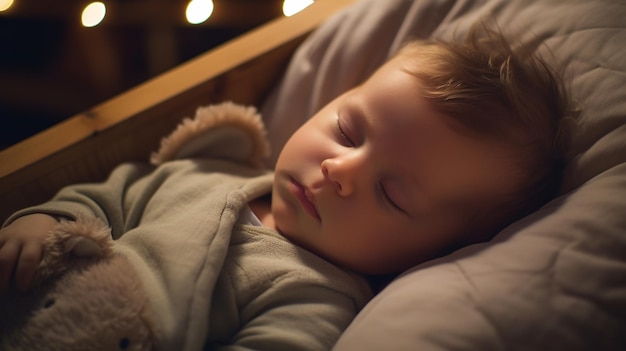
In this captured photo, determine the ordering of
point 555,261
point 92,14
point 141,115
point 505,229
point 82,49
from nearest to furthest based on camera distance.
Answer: point 555,261 → point 505,229 → point 141,115 → point 92,14 → point 82,49

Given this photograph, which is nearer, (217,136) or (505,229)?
(505,229)

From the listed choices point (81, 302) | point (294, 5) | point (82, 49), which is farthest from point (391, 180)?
point (82, 49)

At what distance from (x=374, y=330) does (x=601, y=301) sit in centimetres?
26

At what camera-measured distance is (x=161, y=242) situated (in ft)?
2.44

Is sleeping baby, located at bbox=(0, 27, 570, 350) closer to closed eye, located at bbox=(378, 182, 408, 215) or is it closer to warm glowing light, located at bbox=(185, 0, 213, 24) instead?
closed eye, located at bbox=(378, 182, 408, 215)

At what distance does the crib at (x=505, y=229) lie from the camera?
577 mm

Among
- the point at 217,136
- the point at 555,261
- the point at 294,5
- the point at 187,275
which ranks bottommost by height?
the point at 555,261

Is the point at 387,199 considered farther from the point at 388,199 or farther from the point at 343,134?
the point at 343,134

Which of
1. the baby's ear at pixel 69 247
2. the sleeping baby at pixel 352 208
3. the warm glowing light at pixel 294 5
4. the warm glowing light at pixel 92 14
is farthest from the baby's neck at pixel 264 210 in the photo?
the warm glowing light at pixel 92 14

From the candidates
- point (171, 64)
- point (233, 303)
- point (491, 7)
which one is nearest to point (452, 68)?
point (491, 7)

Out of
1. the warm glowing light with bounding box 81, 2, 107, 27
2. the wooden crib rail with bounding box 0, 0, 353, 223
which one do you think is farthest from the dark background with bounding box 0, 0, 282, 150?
the wooden crib rail with bounding box 0, 0, 353, 223

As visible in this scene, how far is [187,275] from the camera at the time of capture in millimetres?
694

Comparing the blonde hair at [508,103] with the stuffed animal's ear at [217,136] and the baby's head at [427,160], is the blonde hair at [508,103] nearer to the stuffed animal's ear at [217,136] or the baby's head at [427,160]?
the baby's head at [427,160]

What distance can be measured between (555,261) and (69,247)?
0.62 metres
